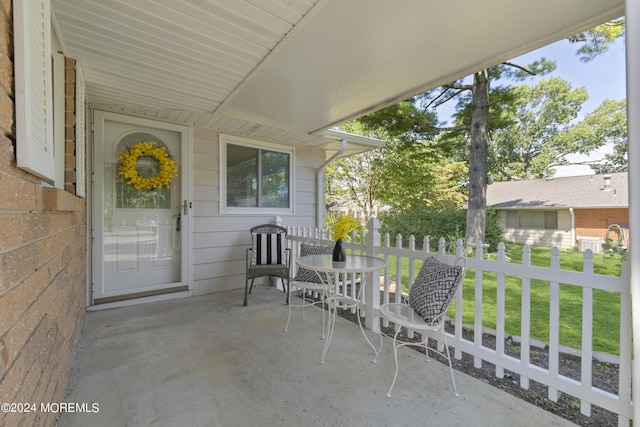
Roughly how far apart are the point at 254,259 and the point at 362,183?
876 centimetres

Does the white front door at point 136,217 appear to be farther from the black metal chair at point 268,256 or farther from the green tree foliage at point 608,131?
the green tree foliage at point 608,131

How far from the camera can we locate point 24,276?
→ 964 mm

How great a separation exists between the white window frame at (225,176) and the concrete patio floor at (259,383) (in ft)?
6.12

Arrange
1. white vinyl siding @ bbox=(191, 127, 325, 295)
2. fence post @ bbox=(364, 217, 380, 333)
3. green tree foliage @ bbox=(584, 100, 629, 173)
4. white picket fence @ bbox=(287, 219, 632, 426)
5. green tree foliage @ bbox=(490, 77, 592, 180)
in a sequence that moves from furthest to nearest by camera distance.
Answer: green tree foliage @ bbox=(490, 77, 592, 180) < green tree foliage @ bbox=(584, 100, 629, 173) < white vinyl siding @ bbox=(191, 127, 325, 295) < fence post @ bbox=(364, 217, 380, 333) < white picket fence @ bbox=(287, 219, 632, 426)

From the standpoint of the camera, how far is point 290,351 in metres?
2.37

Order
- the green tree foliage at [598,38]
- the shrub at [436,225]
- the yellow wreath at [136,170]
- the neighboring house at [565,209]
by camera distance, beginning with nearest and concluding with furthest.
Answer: the yellow wreath at [136,170] → the green tree foliage at [598,38] → the shrub at [436,225] → the neighboring house at [565,209]

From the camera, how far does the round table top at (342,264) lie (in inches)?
84.7

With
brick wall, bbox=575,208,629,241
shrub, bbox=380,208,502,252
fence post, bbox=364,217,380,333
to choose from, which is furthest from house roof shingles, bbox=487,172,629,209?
fence post, bbox=364,217,380,333

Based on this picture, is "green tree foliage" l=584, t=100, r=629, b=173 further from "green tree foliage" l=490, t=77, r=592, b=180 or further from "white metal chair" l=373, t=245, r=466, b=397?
"white metal chair" l=373, t=245, r=466, b=397

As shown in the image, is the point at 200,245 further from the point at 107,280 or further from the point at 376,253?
the point at 376,253

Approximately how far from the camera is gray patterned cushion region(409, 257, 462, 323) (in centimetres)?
186

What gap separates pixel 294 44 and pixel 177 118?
2.33 metres

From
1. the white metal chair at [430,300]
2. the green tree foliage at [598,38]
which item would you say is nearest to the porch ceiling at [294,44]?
the white metal chair at [430,300]

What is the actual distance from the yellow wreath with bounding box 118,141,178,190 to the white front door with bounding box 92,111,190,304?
72 mm
